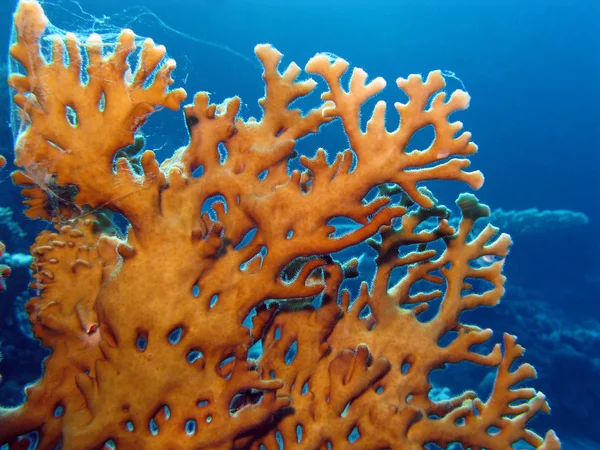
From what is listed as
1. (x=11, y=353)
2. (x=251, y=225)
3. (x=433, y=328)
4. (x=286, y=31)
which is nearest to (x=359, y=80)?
(x=251, y=225)

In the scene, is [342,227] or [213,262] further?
[342,227]

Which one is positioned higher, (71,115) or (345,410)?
(71,115)

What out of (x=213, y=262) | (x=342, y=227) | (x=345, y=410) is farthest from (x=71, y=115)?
(x=342, y=227)

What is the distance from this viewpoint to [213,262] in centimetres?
182

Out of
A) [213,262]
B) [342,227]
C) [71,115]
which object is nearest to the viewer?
[213,262]

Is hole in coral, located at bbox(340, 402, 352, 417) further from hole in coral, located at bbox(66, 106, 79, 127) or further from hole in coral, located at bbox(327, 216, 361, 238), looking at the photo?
hole in coral, located at bbox(66, 106, 79, 127)

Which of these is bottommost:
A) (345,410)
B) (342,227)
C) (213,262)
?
(345,410)

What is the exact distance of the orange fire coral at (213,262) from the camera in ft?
5.46

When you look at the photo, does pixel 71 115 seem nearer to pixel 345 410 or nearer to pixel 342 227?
pixel 345 410

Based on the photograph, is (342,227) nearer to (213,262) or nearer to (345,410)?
(345,410)

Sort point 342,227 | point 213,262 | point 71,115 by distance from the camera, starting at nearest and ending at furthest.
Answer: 1. point 213,262
2. point 71,115
3. point 342,227

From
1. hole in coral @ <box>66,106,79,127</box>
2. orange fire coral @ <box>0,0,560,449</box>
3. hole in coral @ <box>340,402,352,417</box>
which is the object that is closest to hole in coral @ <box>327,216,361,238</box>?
orange fire coral @ <box>0,0,560,449</box>

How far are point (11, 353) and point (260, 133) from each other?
8.37m

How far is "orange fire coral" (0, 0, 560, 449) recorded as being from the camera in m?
1.66
